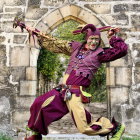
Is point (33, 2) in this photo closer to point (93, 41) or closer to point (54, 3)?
point (54, 3)

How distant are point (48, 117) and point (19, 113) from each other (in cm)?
225

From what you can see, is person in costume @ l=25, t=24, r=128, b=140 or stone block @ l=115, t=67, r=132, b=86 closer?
person in costume @ l=25, t=24, r=128, b=140

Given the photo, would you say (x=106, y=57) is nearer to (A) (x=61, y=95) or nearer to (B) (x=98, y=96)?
(A) (x=61, y=95)

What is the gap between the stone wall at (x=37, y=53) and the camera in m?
5.39

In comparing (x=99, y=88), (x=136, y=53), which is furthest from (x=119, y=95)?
(x=99, y=88)

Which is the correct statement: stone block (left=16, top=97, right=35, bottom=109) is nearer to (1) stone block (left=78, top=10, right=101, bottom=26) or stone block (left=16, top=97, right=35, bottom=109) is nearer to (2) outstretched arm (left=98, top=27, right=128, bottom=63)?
(1) stone block (left=78, top=10, right=101, bottom=26)

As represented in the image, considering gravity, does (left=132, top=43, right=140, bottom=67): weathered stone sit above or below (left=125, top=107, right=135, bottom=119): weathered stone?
above

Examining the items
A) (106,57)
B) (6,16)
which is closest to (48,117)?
(106,57)

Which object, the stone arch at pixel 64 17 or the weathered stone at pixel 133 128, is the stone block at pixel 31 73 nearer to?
the stone arch at pixel 64 17

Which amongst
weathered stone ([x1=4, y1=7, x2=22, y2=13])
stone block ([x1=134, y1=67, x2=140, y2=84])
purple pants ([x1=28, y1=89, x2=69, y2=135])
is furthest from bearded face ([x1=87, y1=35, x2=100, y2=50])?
weathered stone ([x1=4, y1=7, x2=22, y2=13])

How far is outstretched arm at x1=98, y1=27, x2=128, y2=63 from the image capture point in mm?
3322

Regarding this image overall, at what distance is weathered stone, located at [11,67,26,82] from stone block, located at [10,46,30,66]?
3.4 inches

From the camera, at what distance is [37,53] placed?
5559 millimetres

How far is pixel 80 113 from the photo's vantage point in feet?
10.5
